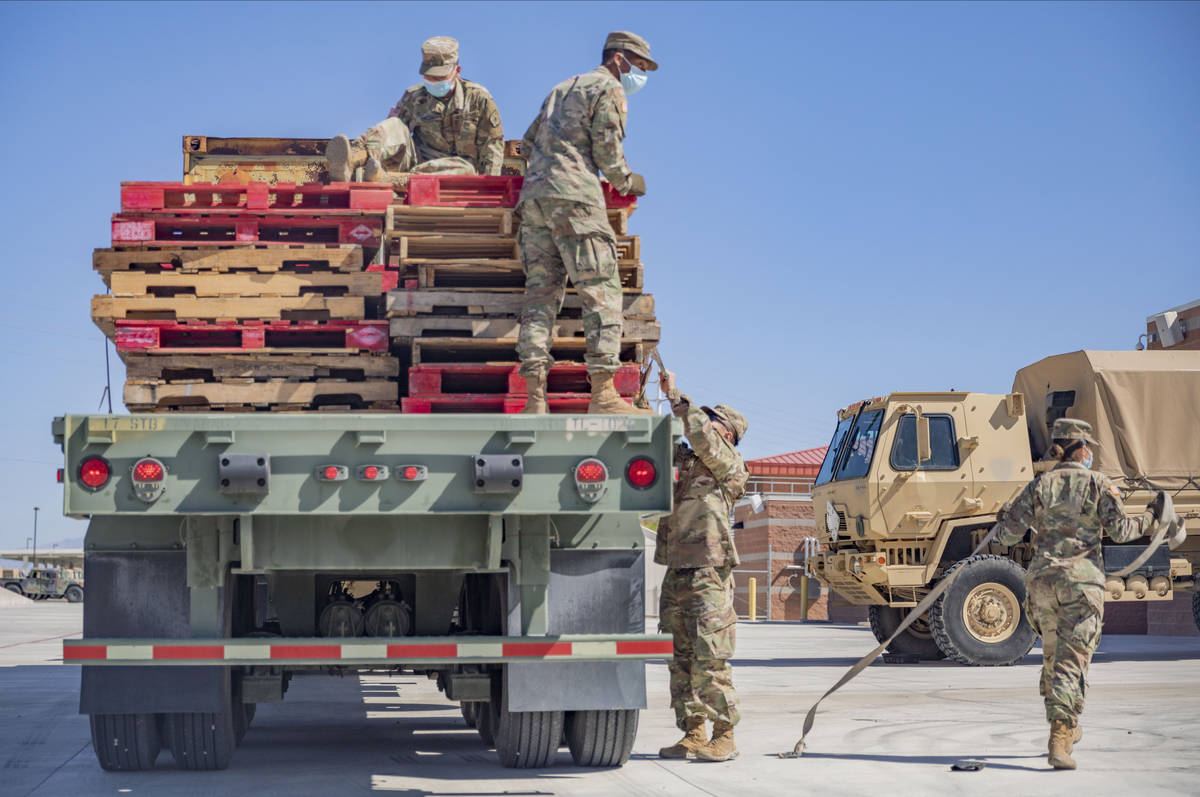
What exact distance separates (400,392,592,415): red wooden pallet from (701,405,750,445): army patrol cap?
3.10ft

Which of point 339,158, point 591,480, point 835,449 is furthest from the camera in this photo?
point 835,449

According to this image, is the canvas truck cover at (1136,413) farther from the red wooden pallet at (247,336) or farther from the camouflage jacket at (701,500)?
the red wooden pallet at (247,336)

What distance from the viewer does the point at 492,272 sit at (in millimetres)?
7973

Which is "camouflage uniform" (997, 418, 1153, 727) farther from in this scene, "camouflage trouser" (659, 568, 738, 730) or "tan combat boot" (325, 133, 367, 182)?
"tan combat boot" (325, 133, 367, 182)

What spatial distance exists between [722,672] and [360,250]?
3261mm

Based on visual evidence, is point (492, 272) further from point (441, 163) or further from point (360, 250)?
point (441, 163)

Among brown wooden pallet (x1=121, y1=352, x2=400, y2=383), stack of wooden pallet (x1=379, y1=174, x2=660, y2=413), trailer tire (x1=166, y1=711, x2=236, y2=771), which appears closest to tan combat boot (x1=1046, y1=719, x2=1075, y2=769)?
stack of wooden pallet (x1=379, y1=174, x2=660, y2=413)

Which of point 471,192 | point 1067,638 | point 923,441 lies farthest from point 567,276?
point 923,441

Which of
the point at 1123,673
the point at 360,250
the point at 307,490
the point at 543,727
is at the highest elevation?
the point at 360,250

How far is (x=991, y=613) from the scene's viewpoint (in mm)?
15219

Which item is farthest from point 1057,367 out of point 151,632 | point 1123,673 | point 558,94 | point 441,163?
point 151,632

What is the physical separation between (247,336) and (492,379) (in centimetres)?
140

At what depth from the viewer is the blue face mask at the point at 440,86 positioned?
396 inches

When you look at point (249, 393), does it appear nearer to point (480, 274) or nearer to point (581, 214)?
point (480, 274)
